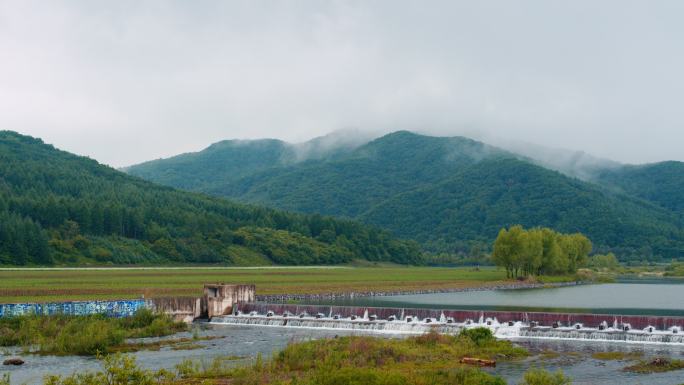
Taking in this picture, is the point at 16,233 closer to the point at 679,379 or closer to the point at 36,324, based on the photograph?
the point at 36,324

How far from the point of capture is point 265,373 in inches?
1217

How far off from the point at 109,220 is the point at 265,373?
4750 inches

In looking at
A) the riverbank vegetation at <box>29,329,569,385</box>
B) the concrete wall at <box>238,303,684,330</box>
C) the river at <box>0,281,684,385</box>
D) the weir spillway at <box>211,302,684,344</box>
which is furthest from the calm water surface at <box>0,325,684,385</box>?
the concrete wall at <box>238,303,684,330</box>

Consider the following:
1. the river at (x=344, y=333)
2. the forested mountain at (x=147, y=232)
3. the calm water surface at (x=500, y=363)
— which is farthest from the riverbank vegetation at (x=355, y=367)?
the forested mountain at (x=147, y=232)

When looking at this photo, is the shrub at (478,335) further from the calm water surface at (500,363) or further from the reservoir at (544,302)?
the reservoir at (544,302)

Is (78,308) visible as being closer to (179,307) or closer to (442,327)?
(179,307)

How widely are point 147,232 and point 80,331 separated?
106 metres

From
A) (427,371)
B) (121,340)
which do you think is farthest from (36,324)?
(427,371)

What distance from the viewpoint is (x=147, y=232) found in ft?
480

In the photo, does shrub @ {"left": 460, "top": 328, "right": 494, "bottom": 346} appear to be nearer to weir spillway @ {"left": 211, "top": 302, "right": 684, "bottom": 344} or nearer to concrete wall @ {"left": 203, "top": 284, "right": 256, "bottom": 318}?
weir spillway @ {"left": 211, "top": 302, "right": 684, "bottom": 344}

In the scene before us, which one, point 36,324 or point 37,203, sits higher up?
point 37,203

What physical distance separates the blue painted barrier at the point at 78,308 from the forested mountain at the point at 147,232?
216 feet

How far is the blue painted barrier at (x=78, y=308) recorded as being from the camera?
1832 inches

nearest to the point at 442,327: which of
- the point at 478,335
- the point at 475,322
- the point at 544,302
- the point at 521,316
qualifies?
the point at 475,322
